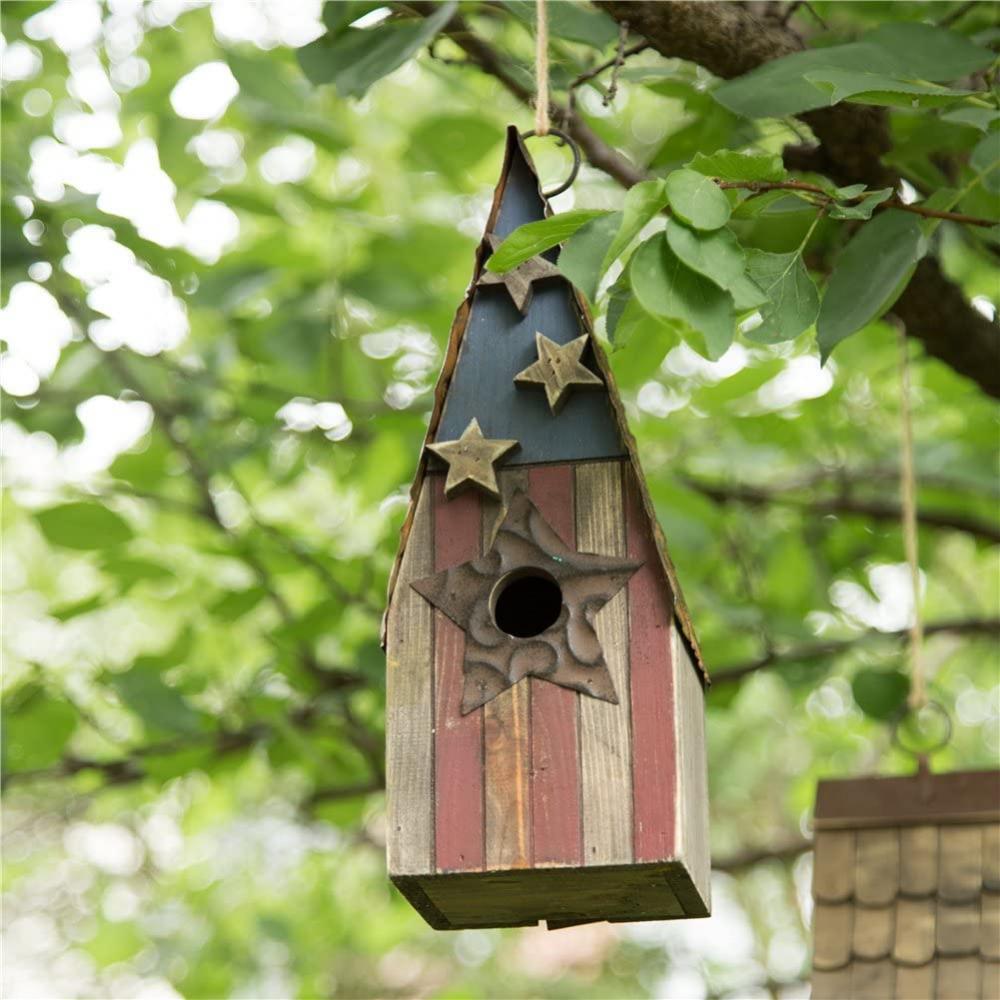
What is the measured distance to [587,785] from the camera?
5.07 feet

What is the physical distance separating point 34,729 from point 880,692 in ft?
5.06

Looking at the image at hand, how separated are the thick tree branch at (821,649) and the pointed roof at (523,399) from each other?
1262mm

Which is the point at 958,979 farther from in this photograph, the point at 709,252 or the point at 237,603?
the point at 237,603

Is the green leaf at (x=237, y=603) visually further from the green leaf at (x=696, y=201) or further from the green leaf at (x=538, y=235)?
the green leaf at (x=696, y=201)

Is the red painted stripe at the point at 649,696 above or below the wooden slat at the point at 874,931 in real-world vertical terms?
above

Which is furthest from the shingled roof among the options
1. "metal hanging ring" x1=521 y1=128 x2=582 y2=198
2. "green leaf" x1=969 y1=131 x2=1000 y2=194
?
"metal hanging ring" x1=521 y1=128 x2=582 y2=198

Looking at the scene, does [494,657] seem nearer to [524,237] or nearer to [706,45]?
[524,237]

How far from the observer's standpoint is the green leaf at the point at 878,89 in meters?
1.41

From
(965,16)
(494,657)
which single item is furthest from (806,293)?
(965,16)

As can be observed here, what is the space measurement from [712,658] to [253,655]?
5.43ft

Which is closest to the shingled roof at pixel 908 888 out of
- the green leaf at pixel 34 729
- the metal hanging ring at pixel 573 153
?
the metal hanging ring at pixel 573 153

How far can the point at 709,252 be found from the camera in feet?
4.35

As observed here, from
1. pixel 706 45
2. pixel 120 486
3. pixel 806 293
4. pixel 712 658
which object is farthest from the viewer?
pixel 712 658

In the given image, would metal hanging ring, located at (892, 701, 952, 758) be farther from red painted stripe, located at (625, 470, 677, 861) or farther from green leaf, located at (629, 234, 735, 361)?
green leaf, located at (629, 234, 735, 361)
